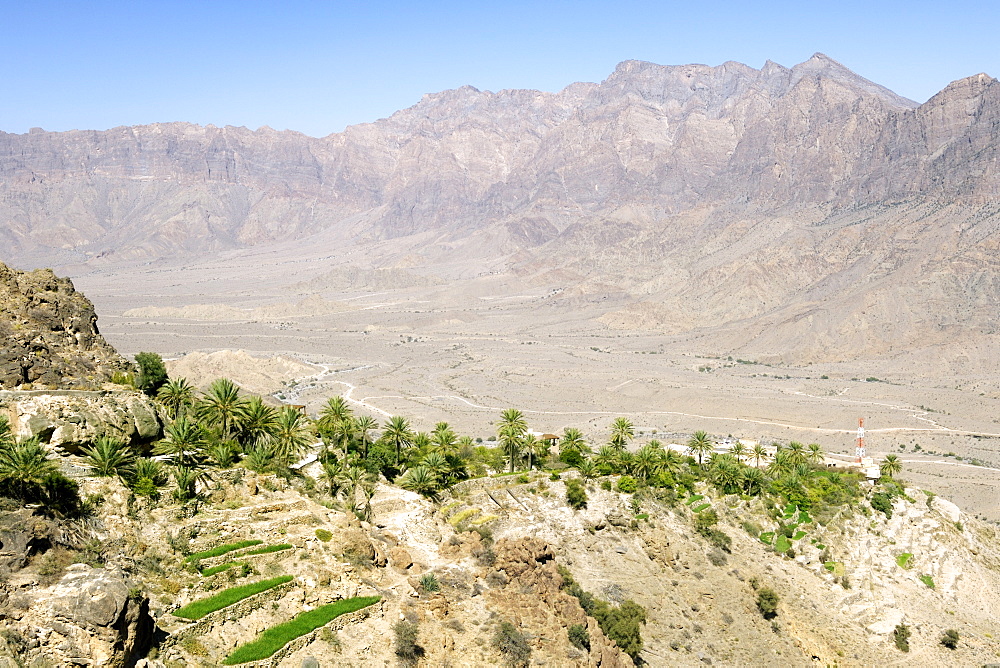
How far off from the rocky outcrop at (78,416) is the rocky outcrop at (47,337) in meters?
3.72

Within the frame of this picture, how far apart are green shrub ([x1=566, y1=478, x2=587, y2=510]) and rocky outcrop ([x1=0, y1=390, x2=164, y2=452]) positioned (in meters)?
19.0

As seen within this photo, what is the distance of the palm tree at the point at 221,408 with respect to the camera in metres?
37.6

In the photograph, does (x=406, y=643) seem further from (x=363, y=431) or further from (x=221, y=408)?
(x=363, y=431)

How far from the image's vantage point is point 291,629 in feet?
79.0

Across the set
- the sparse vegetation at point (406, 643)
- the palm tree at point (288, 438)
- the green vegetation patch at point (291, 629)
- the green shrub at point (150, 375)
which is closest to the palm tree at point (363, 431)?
the palm tree at point (288, 438)

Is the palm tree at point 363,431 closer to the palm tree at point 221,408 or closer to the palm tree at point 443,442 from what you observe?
the palm tree at point 443,442

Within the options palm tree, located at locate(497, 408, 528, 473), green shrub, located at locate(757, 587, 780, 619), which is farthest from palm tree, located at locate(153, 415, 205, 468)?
green shrub, located at locate(757, 587, 780, 619)

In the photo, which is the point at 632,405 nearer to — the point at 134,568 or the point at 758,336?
the point at 758,336

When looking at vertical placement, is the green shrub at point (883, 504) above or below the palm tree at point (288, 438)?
below

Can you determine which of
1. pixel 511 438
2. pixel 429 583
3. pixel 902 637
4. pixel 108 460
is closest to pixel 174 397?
pixel 108 460

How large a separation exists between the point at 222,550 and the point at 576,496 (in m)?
18.3

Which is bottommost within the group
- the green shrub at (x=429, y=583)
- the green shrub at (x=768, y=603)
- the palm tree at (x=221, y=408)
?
the green shrub at (x=768, y=603)

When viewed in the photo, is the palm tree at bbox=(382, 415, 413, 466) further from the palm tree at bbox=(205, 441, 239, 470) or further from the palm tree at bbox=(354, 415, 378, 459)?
the palm tree at bbox=(205, 441, 239, 470)

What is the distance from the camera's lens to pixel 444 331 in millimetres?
191875
